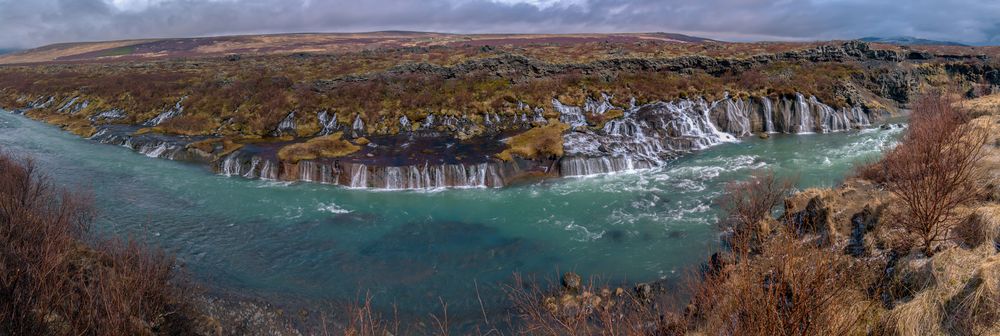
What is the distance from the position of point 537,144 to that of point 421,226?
13933 millimetres

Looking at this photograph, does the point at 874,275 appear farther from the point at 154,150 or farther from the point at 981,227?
the point at 154,150

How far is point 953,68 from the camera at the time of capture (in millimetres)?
57312

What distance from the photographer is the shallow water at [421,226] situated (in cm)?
1889

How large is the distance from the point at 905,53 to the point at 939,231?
2684 inches

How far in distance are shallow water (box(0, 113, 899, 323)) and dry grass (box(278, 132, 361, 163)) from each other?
122 inches

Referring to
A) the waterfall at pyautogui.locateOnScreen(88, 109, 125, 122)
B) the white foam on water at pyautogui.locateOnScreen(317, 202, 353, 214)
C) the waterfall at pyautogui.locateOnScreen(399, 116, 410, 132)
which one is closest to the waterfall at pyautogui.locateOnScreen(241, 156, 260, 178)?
the white foam on water at pyautogui.locateOnScreen(317, 202, 353, 214)

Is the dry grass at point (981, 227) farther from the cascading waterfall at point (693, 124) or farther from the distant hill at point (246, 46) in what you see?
the distant hill at point (246, 46)

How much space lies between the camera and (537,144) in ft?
117

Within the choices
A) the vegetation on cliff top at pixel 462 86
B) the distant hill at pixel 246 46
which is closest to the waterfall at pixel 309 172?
the vegetation on cliff top at pixel 462 86

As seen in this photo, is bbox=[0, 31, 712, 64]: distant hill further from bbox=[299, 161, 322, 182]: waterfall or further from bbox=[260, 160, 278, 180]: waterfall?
bbox=[299, 161, 322, 182]: waterfall

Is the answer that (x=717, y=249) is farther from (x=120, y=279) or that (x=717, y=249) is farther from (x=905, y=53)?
(x=905, y=53)

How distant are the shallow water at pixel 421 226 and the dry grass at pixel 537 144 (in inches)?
134

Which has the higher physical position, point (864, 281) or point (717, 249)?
point (864, 281)

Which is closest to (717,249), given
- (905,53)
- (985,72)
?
(985,72)
